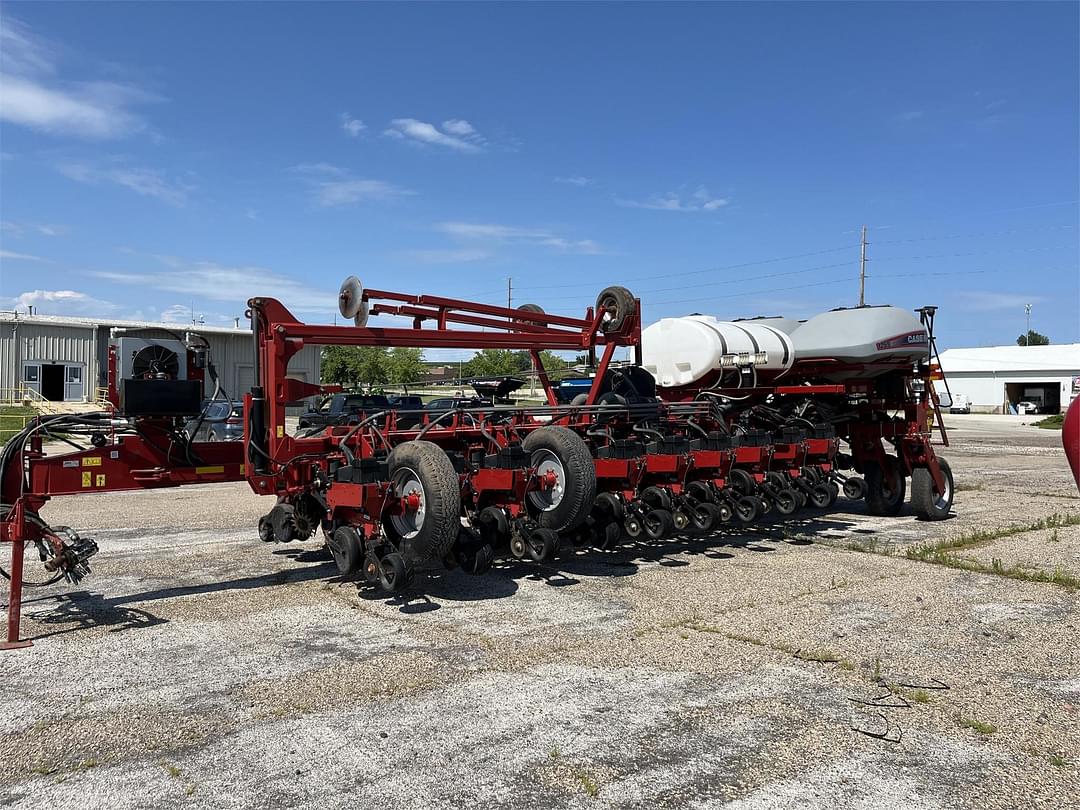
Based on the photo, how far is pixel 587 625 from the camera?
589cm

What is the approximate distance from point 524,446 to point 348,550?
69.8 inches

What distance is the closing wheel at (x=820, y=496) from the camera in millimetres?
9336

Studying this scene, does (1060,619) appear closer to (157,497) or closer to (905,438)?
(905,438)

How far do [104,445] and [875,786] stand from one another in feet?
18.4

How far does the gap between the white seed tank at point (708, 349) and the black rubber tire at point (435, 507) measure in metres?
5.22

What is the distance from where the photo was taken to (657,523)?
7852mm

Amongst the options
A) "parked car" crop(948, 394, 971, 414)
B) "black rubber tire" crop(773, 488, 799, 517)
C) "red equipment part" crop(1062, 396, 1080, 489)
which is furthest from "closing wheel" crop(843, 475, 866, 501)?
"parked car" crop(948, 394, 971, 414)

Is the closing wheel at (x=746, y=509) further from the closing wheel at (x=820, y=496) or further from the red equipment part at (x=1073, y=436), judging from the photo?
the red equipment part at (x=1073, y=436)

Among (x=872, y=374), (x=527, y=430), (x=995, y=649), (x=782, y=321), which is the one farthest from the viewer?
(x=782, y=321)

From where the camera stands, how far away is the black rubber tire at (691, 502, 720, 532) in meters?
8.21

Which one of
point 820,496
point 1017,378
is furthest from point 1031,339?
point 820,496

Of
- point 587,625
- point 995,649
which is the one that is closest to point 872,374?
point 995,649

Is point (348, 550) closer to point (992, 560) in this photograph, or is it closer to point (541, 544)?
point (541, 544)

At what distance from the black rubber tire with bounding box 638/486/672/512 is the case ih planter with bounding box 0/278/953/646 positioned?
17mm
